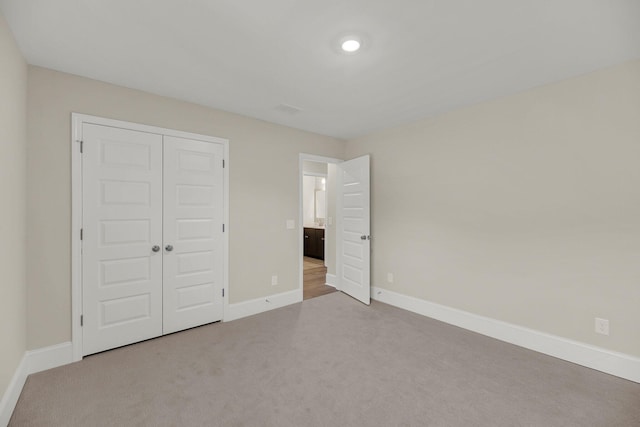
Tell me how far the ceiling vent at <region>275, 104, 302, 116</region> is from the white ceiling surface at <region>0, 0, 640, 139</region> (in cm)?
25

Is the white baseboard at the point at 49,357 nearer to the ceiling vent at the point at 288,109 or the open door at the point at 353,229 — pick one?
the ceiling vent at the point at 288,109

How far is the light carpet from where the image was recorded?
70.2 inches

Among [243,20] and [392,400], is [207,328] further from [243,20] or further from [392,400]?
[243,20]

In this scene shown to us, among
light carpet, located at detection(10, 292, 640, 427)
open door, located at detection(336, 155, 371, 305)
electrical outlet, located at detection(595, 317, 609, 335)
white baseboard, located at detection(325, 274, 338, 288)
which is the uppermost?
open door, located at detection(336, 155, 371, 305)

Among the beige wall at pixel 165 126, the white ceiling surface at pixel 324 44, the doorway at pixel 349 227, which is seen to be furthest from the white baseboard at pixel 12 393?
the doorway at pixel 349 227

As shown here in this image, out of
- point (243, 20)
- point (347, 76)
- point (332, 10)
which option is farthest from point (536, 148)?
point (243, 20)

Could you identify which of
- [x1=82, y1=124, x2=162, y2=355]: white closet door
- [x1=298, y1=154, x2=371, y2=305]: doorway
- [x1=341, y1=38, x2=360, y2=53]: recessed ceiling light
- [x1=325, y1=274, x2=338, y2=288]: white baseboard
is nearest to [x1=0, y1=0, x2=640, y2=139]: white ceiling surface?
[x1=341, y1=38, x2=360, y2=53]: recessed ceiling light

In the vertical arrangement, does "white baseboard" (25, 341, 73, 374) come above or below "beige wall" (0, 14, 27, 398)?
below

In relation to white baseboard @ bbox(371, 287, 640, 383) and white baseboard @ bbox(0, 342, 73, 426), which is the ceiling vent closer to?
white baseboard @ bbox(371, 287, 640, 383)

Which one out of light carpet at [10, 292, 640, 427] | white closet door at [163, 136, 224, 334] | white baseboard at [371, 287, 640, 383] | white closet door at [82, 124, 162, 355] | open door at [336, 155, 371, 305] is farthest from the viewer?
open door at [336, 155, 371, 305]

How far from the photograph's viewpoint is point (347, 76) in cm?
246

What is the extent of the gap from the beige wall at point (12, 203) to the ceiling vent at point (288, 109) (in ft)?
6.83

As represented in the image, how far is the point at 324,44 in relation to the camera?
198cm

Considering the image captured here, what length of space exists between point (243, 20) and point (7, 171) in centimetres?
180
